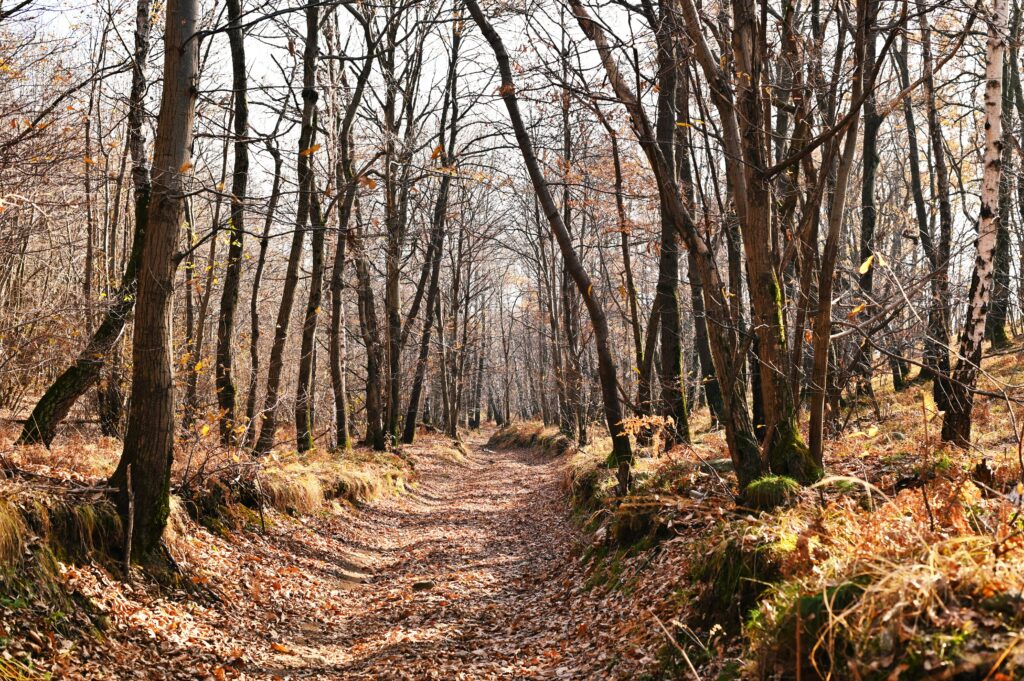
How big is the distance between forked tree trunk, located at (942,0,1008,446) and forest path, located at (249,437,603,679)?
197 inches

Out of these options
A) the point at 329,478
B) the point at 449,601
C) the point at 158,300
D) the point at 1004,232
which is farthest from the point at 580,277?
the point at 1004,232

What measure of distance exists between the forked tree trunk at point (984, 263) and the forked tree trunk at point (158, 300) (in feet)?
28.1

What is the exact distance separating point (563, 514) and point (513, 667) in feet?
20.6

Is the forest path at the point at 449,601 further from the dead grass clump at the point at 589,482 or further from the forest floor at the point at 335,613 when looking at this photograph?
the dead grass clump at the point at 589,482

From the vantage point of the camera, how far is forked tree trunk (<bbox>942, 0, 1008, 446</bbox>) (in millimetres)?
8039

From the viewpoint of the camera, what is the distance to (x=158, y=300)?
6180mm

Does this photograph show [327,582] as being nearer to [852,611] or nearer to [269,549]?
[269,549]

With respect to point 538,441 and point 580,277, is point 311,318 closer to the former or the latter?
point 580,277

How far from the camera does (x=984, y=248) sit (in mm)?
8133

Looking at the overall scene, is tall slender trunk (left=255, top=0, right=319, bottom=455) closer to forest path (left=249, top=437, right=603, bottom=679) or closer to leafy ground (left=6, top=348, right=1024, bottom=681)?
leafy ground (left=6, top=348, right=1024, bottom=681)

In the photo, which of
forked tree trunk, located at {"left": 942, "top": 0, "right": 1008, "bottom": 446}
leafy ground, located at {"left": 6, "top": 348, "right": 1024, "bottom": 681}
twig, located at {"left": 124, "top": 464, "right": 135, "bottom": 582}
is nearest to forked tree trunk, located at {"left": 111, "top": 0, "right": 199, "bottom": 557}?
twig, located at {"left": 124, "top": 464, "right": 135, "bottom": 582}

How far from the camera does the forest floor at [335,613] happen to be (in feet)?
16.5

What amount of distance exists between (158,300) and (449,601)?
4.35 m

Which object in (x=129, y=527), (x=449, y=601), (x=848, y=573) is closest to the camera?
(x=848, y=573)
